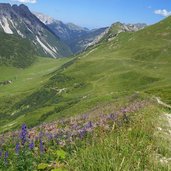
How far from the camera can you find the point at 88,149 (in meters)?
10.0

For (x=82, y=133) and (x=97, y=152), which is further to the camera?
(x=82, y=133)

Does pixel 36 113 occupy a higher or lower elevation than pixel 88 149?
lower

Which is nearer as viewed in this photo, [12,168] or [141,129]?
[12,168]

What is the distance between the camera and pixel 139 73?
191 metres

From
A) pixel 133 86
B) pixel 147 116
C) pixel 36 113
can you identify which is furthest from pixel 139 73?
pixel 147 116

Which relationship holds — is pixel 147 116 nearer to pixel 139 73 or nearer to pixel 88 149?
pixel 88 149

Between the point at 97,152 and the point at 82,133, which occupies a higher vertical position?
the point at 97,152

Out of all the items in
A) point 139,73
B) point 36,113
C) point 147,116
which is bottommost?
point 36,113

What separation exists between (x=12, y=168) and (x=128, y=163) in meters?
2.79

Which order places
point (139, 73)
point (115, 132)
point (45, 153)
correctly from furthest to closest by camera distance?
point (139, 73), point (115, 132), point (45, 153)

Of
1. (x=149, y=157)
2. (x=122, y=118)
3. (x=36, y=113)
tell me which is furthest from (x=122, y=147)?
(x=36, y=113)

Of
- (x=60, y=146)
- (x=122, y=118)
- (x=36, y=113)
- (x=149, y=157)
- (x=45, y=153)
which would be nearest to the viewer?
(x=149, y=157)

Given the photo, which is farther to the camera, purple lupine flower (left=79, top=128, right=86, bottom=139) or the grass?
purple lupine flower (left=79, top=128, right=86, bottom=139)

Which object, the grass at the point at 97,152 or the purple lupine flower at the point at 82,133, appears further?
the purple lupine flower at the point at 82,133
